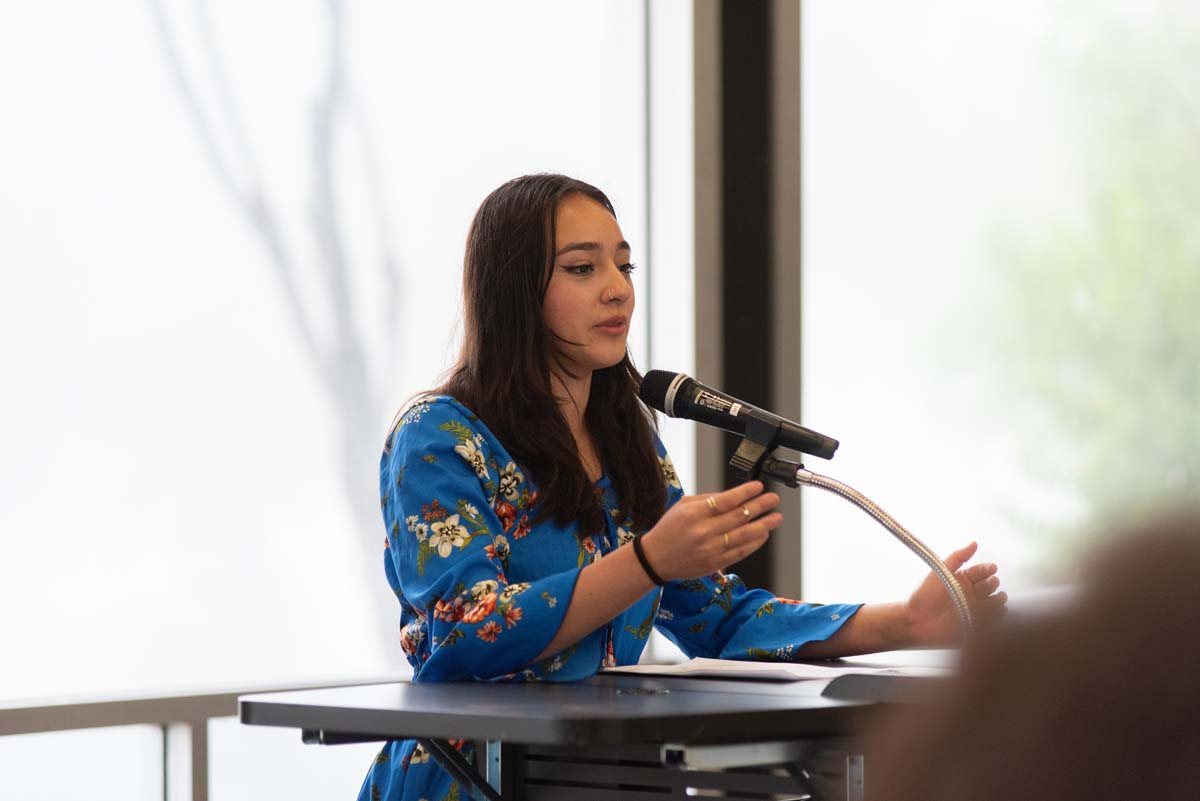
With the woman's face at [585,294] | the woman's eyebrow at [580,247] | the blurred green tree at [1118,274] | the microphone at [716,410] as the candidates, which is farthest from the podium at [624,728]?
the blurred green tree at [1118,274]

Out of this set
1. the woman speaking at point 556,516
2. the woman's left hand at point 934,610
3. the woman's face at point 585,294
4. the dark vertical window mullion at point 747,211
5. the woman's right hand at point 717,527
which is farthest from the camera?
the dark vertical window mullion at point 747,211

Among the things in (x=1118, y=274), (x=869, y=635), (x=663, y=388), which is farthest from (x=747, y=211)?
(x=663, y=388)

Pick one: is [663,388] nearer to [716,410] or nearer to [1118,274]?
[716,410]

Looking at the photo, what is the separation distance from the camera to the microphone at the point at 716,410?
1.65m

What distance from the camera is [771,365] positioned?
13.3ft

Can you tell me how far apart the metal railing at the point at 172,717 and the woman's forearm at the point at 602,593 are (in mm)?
1310

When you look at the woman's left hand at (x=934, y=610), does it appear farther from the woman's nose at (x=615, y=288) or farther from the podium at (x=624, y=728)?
the woman's nose at (x=615, y=288)

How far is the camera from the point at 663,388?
1780 mm

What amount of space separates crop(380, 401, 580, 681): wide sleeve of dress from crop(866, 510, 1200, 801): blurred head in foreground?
1344 millimetres

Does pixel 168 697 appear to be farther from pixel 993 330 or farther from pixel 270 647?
pixel 993 330

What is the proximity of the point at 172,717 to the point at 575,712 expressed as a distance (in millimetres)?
1866

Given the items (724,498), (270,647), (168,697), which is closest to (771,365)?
(270,647)

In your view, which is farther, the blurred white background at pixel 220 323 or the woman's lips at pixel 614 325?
the blurred white background at pixel 220 323

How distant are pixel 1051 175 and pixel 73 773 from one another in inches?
107
